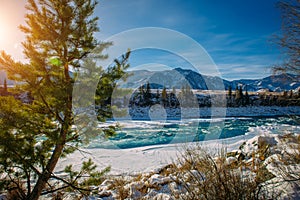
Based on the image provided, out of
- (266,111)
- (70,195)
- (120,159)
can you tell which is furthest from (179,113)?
(70,195)

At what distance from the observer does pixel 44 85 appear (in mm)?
3541

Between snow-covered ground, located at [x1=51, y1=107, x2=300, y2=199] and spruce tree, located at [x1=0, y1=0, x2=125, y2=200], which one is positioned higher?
spruce tree, located at [x1=0, y1=0, x2=125, y2=200]

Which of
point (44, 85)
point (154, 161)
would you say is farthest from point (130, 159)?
point (44, 85)

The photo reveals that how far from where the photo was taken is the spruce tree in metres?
3.25

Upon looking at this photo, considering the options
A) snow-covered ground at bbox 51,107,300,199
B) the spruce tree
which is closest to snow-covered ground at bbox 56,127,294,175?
snow-covered ground at bbox 51,107,300,199

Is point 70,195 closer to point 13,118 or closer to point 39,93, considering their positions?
point 13,118

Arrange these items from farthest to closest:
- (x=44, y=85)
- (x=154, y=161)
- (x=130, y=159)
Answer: (x=130, y=159), (x=154, y=161), (x=44, y=85)

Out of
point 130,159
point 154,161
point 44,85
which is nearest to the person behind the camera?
point 44,85

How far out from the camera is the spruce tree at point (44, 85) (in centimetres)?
325

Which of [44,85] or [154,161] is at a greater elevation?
[44,85]

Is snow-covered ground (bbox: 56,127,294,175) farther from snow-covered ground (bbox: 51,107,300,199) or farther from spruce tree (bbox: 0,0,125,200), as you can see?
spruce tree (bbox: 0,0,125,200)

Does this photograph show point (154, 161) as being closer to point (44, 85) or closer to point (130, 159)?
point (130, 159)

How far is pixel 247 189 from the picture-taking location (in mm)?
1900

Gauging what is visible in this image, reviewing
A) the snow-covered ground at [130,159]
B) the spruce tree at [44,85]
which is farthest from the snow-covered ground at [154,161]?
the spruce tree at [44,85]
